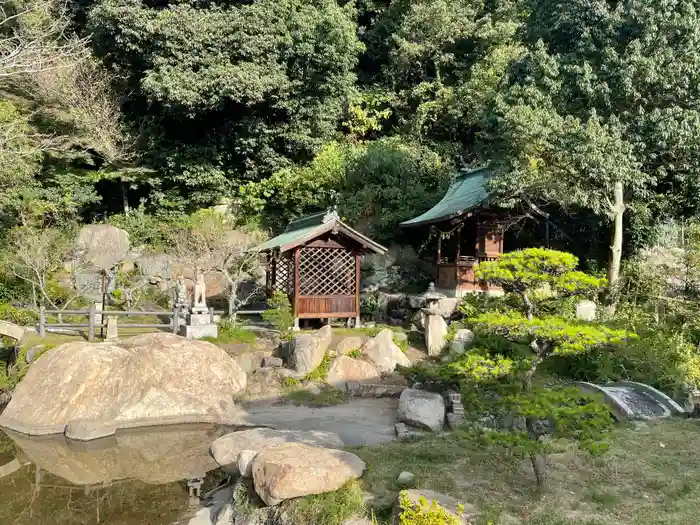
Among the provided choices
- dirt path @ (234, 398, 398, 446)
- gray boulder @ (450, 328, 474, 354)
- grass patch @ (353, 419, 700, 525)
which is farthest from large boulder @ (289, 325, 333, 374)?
grass patch @ (353, 419, 700, 525)

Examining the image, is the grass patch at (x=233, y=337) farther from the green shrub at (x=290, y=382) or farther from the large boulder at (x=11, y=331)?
the large boulder at (x=11, y=331)

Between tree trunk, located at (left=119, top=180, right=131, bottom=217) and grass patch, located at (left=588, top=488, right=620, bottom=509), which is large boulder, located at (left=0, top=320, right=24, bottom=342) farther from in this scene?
grass patch, located at (left=588, top=488, right=620, bottom=509)

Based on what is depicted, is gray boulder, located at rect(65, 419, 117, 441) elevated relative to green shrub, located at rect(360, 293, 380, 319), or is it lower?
lower

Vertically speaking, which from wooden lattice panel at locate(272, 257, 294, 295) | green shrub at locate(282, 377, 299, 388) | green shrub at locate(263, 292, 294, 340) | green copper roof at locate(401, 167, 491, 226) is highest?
green copper roof at locate(401, 167, 491, 226)

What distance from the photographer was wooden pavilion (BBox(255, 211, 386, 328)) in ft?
45.7

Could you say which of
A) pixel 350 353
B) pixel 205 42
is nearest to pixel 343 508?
pixel 350 353

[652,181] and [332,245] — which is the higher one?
[652,181]

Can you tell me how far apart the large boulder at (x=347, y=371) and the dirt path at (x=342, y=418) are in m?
0.76

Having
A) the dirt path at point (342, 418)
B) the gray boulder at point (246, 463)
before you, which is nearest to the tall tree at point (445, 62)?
the dirt path at point (342, 418)

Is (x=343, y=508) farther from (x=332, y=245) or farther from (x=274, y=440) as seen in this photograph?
(x=332, y=245)

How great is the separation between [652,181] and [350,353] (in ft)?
29.0

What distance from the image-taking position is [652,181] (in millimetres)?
12812

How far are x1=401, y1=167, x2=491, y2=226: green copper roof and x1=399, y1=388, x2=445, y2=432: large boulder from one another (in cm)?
757

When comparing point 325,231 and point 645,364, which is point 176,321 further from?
point 645,364
